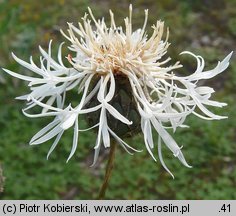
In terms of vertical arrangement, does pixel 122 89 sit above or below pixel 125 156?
above

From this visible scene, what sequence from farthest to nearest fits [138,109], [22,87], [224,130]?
[22,87], [224,130], [138,109]

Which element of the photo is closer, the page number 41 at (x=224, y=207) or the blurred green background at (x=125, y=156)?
the page number 41 at (x=224, y=207)

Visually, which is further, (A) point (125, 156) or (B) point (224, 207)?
(A) point (125, 156)

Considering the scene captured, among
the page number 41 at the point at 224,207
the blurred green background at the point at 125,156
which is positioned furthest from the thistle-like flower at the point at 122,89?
the blurred green background at the point at 125,156

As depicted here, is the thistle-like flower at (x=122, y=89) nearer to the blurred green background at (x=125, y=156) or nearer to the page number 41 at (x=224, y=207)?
the page number 41 at (x=224, y=207)

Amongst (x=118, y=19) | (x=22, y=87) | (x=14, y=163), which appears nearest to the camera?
(x=14, y=163)

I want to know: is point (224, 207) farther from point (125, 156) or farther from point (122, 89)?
point (125, 156)

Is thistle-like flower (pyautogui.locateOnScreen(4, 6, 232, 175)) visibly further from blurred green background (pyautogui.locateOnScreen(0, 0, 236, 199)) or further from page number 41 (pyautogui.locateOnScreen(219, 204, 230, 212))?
blurred green background (pyautogui.locateOnScreen(0, 0, 236, 199))

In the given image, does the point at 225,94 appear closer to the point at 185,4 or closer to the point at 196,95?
the point at 185,4

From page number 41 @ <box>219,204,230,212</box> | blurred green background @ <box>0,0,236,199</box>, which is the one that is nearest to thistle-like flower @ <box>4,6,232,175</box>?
page number 41 @ <box>219,204,230,212</box>

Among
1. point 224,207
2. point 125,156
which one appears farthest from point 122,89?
point 125,156

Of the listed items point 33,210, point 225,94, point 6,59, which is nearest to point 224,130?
point 225,94
